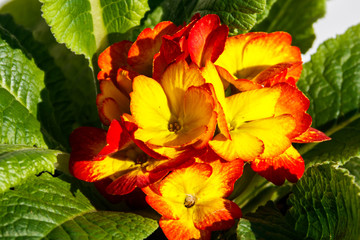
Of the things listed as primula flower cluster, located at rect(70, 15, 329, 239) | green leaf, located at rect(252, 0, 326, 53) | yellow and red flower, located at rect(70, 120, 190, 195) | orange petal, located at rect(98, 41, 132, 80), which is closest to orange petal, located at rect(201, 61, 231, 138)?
primula flower cluster, located at rect(70, 15, 329, 239)

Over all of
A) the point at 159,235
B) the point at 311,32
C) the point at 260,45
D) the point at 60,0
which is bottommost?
the point at 159,235

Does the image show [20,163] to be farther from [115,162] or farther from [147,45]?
[147,45]

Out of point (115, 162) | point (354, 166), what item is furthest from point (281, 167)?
point (115, 162)

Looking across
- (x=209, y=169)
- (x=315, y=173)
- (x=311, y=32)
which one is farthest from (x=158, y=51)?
(x=311, y=32)

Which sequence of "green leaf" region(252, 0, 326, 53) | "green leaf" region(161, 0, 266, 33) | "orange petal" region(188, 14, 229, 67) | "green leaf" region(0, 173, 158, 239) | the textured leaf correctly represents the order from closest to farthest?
"green leaf" region(0, 173, 158, 239)
"orange petal" region(188, 14, 229, 67)
"green leaf" region(161, 0, 266, 33)
the textured leaf
"green leaf" region(252, 0, 326, 53)

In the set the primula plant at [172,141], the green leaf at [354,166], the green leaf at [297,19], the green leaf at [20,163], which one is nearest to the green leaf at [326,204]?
the primula plant at [172,141]

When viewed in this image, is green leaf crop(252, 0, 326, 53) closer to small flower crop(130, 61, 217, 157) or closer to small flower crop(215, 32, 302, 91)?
small flower crop(215, 32, 302, 91)

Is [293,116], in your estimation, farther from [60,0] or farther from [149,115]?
[60,0]
